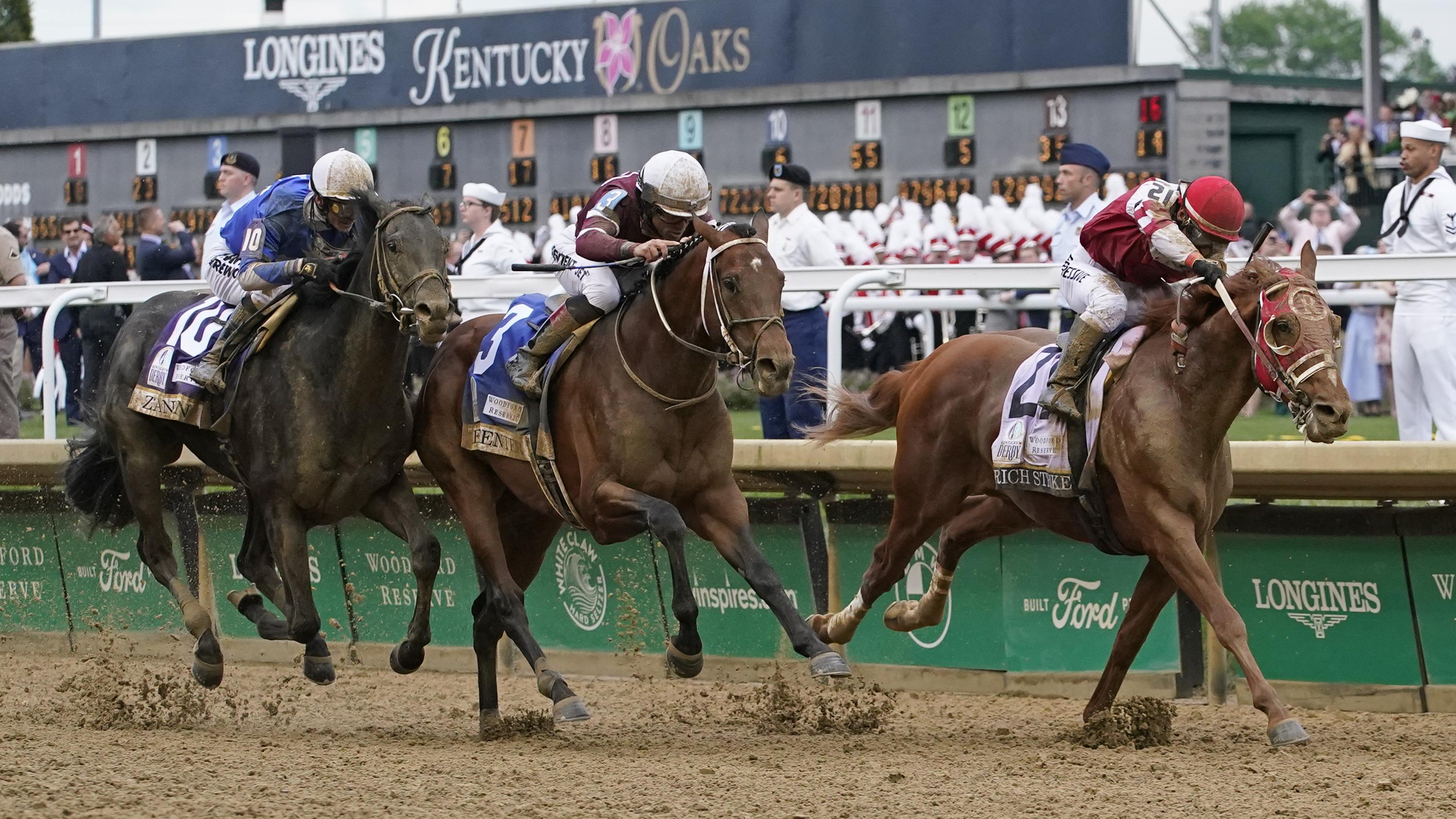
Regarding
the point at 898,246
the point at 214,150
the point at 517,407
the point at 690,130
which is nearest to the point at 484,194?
the point at 517,407

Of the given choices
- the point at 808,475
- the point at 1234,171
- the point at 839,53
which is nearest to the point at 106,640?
the point at 808,475

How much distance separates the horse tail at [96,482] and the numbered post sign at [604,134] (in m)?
10.4

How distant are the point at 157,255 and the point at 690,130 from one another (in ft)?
20.8

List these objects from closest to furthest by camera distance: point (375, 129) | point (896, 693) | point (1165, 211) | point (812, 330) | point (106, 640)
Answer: point (1165, 211)
point (896, 693)
point (812, 330)
point (106, 640)
point (375, 129)

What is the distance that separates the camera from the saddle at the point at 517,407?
21.4 ft

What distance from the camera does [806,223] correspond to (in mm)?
9195

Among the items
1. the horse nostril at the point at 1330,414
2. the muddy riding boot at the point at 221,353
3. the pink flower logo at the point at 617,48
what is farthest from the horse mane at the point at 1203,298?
the pink flower logo at the point at 617,48

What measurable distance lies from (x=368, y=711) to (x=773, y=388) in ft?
9.25

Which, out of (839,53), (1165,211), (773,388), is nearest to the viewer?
(773,388)

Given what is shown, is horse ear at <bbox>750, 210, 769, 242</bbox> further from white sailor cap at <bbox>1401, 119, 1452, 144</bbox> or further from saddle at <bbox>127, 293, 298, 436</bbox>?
white sailor cap at <bbox>1401, 119, 1452, 144</bbox>

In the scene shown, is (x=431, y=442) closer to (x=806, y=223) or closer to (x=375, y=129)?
(x=806, y=223)

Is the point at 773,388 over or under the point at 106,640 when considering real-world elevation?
over

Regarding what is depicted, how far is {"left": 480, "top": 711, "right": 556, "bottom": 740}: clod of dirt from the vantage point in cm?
657

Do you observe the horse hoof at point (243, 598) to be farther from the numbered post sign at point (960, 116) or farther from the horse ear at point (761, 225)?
the numbered post sign at point (960, 116)
